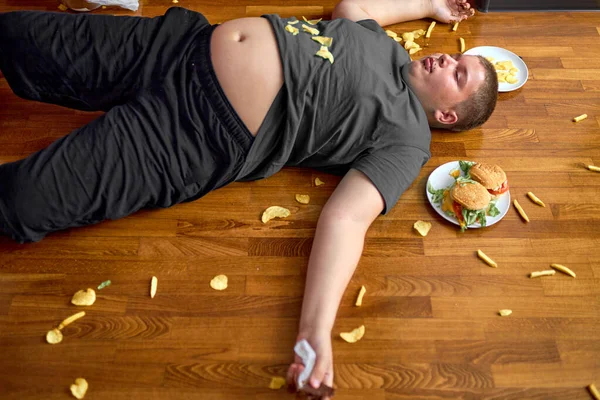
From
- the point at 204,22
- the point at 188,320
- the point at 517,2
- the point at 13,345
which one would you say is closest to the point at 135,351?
the point at 188,320

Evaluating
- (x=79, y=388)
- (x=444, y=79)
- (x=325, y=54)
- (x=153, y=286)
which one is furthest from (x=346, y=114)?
(x=79, y=388)

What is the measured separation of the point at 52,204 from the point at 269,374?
23.1 inches

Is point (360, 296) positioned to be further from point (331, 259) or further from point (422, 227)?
point (422, 227)

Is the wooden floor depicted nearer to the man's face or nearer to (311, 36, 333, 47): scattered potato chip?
the man's face

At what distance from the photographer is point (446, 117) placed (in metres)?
1.43

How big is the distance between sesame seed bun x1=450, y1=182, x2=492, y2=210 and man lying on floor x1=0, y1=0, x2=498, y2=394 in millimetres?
116

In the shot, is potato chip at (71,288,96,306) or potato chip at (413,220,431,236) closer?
potato chip at (71,288,96,306)

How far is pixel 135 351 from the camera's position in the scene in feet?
3.86

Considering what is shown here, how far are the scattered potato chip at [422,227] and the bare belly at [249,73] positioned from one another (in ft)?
1.51

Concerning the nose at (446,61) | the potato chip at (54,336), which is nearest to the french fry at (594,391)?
the nose at (446,61)

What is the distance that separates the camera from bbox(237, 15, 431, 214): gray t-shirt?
129 cm

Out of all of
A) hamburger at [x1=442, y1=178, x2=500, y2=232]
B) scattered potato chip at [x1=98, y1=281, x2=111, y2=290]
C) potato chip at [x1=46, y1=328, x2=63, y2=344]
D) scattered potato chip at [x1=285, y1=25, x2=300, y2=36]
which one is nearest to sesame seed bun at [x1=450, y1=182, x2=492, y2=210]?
hamburger at [x1=442, y1=178, x2=500, y2=232]

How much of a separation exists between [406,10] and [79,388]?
4.65 ft

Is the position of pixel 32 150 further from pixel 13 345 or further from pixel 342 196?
pixel 342 196
